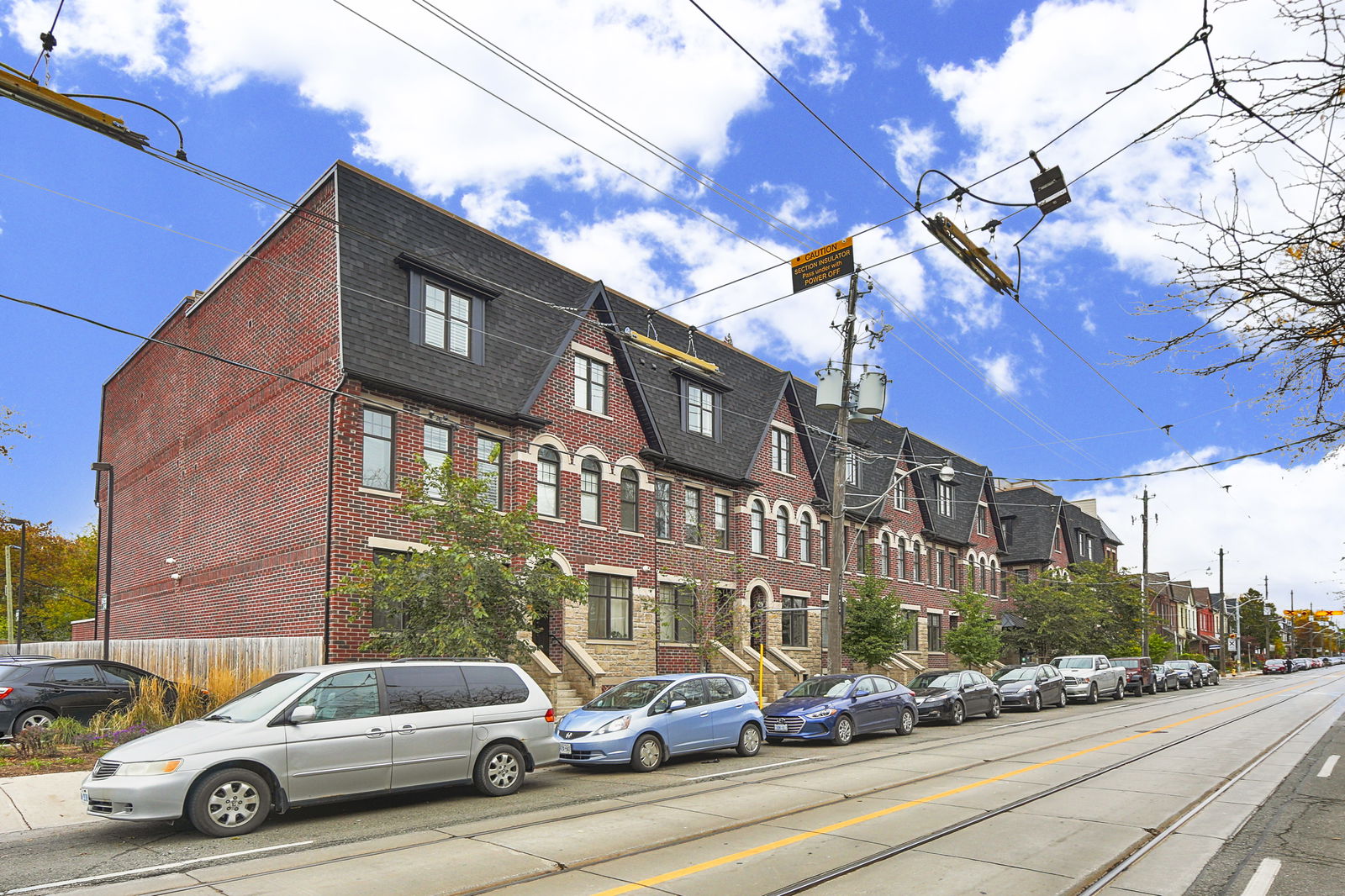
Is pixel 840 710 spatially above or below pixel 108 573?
below

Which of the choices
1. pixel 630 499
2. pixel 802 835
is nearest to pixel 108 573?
pixel 630 499

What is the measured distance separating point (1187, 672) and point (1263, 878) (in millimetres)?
47205

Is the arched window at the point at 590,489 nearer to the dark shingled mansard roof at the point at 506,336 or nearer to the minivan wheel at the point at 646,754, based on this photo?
the dark shingled mansard roof at the point at 506,336

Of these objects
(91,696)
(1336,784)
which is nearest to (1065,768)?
(1336,784)

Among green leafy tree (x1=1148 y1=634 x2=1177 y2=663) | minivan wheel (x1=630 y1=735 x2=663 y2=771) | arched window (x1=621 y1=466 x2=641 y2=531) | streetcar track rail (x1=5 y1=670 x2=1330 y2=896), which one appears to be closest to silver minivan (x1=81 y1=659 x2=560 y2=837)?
streetcar track rail (x1=5 y1=670 x2=1330 y2=896)

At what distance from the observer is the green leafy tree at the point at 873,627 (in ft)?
94.2

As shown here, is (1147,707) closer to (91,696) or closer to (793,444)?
(793,444)

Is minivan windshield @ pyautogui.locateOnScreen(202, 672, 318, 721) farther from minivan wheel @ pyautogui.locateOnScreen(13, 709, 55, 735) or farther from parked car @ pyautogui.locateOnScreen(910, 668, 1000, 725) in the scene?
parked car @ pyautogui.locateOnScreen(910, 668, 1000, 725)

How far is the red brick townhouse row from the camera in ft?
66.0

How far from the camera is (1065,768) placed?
14.5 m

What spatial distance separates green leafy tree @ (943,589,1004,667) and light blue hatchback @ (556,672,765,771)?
778 inches

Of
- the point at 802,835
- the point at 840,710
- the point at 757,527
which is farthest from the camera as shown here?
the point at 757,527

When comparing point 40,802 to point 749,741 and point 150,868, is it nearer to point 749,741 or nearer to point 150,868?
point 150,868

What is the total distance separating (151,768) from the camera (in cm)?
969
